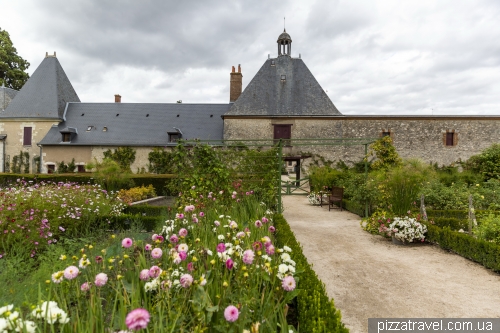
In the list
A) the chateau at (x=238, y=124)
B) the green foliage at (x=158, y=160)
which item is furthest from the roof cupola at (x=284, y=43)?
the green foliage at (x=158, y=160)

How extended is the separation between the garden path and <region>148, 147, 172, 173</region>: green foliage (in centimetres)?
1360

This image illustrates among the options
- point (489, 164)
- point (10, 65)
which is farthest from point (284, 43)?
point (10, 65)

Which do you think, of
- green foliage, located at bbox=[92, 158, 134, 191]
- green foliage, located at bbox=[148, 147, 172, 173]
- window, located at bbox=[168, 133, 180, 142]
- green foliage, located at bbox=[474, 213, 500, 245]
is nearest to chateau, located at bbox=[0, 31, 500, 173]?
window, located at bbox=[168, 133, 180, 142]

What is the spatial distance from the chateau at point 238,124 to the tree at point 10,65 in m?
6.30

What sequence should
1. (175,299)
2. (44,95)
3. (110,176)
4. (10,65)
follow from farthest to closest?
(10,65) → (44,95) → (110,176) → (175,299)

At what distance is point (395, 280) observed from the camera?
3859 millimetres

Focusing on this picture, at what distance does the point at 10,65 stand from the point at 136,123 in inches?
588

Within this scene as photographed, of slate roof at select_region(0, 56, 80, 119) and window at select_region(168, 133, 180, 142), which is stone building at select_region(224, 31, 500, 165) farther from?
slate roof at select_region(0, 56, 80, 119)

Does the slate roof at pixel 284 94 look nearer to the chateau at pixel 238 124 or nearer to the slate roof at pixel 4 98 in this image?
the chateau at pixel 238 124

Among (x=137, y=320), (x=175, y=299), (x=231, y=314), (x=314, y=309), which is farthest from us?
(x=314, y=309)

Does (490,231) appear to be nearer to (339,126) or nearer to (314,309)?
(314,309)

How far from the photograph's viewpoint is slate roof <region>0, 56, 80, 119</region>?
65.1 feet

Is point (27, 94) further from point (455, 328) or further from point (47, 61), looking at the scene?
point (455, 328)

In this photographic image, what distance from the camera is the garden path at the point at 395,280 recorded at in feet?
10.0
